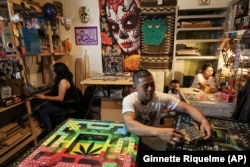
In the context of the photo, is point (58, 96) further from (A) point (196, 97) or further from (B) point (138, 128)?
(A) point (196, 97)

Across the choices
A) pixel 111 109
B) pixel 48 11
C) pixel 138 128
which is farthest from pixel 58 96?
pixel 138 128

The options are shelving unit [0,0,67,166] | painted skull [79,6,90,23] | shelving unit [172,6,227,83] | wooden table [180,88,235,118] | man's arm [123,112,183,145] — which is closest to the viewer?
man's arm [123,112,183,145]

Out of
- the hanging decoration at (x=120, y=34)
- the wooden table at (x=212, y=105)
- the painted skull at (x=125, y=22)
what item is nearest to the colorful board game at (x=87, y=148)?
the wooden table at (x=212, y=105)

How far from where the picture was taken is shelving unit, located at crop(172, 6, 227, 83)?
9.26 ft

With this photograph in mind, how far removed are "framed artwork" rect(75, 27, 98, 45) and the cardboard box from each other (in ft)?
4.35

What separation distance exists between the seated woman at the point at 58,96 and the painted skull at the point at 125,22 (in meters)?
1.46

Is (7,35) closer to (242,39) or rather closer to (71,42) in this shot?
Result: (71,42)

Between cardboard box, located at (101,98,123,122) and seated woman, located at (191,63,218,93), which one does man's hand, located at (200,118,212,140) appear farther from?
cardboard box, located at (101,98,123,122)

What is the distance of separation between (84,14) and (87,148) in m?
3.12

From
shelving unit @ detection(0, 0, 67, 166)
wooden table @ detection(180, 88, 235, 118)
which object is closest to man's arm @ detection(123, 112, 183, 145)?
wooden table @ detection(180, 88, 235, 118)

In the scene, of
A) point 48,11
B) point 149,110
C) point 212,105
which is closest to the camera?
point 149,110

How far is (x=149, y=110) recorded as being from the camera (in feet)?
4.93

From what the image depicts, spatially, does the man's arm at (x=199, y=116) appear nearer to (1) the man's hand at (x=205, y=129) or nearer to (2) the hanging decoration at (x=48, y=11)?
(1) the man's hand at (x=205, y=129)

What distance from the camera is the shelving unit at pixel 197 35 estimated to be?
9.26 feet
